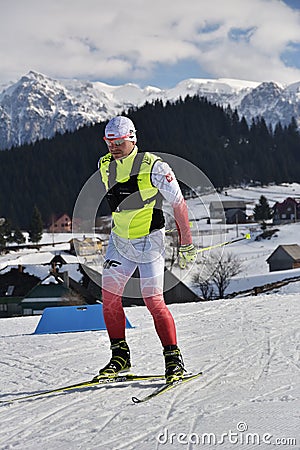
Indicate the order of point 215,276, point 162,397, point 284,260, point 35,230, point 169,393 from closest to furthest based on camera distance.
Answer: point 162,397 < point 169,393 < point 215,276 < point 284,260 < point 35,230

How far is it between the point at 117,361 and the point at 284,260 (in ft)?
Result: 153

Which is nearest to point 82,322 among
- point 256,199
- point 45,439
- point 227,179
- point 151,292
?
point 151,292

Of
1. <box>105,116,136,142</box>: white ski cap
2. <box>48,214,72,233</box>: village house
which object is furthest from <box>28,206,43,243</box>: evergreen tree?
<box>105,116,136,142</box>: white ski cap

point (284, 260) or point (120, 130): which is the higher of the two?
point (120, 130)

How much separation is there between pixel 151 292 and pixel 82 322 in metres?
3.46

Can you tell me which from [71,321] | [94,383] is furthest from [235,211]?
[94,383]

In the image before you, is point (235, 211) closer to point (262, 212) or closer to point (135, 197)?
point (262, 212)

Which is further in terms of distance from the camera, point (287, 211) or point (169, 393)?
point (287, 211)

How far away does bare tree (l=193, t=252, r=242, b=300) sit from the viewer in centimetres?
4076

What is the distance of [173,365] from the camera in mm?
4254

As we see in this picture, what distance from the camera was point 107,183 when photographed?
4.53 meters

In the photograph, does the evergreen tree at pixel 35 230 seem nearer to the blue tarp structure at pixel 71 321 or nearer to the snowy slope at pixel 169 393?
Result: the snowy slope at pixel 169 393

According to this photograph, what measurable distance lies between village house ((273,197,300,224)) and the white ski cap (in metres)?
79.0

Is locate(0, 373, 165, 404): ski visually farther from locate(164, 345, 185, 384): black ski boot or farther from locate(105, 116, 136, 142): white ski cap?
locate(105, 116, 136, 142): white ski cap
